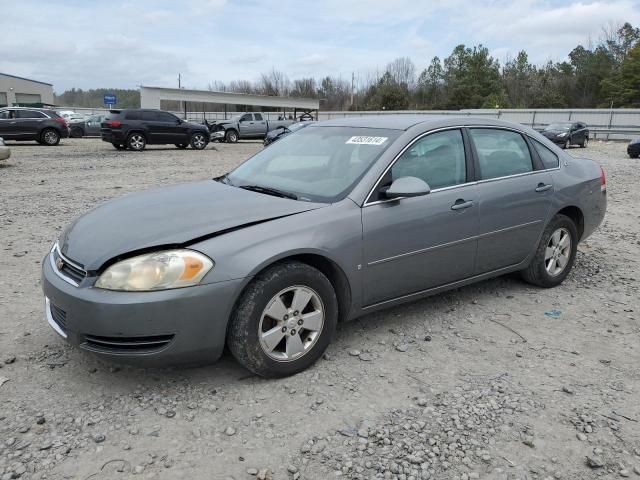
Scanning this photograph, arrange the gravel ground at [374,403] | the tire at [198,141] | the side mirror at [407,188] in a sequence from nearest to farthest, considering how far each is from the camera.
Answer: the gravel ground at [374,403]
the side mirror at [407,188]
the tire at [198,141]

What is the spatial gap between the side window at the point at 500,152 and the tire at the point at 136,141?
18315mm

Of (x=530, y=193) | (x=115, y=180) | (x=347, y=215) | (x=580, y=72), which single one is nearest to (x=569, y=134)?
(x=115, y=180)

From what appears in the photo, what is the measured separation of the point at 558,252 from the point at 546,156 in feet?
2.95

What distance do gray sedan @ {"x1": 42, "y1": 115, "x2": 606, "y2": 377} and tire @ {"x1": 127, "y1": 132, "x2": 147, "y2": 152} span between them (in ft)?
57.2

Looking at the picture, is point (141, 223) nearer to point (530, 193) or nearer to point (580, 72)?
point (530, 193)

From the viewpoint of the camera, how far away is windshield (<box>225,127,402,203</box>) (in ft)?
11.9

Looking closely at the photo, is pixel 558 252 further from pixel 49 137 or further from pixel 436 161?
pixel 49 137

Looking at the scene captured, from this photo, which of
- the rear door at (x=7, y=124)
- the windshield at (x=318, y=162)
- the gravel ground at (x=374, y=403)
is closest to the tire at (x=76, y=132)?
the rear door at (x=7, y=124)

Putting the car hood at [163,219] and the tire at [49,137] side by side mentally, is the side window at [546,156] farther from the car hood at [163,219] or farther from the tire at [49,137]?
the tire at [49,137]

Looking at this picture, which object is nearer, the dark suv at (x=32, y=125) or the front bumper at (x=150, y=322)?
the front bumper at (x=150, y=322)

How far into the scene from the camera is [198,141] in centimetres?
2242

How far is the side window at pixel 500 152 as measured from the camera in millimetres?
4270

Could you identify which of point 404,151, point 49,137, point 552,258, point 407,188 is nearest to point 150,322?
point 407,188

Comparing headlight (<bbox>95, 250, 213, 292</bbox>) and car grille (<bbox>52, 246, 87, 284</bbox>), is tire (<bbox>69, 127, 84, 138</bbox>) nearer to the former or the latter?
car grille (<bbox>52, 246, 87, 284</bbox>)
